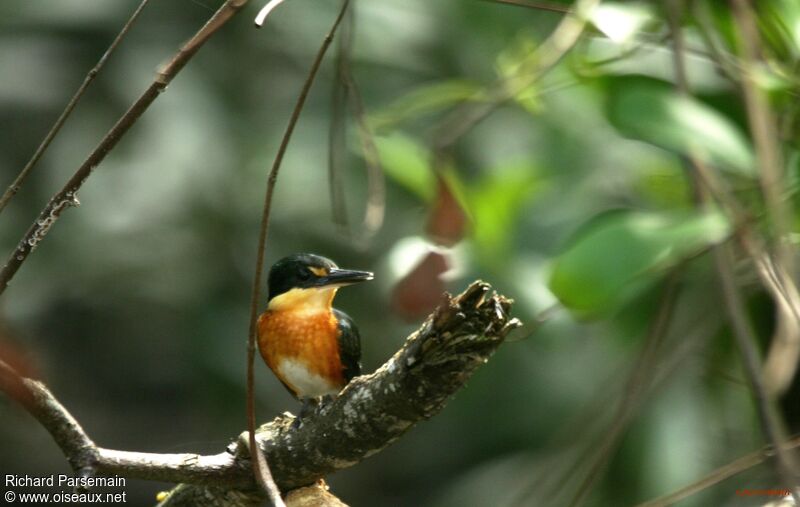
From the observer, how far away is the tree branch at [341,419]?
1.92 m

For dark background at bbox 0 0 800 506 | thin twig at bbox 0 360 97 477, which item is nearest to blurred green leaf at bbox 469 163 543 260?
thin twig at bbox 0 360 97 477

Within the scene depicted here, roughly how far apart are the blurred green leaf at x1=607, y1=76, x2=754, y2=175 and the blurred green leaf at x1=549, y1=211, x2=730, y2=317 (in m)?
0.14

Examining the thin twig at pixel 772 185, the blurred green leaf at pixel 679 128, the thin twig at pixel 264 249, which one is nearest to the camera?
the thin twig at pixel 264 249

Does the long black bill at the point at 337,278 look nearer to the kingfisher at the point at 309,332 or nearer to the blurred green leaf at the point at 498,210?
the kingfisher at the point at 309,332

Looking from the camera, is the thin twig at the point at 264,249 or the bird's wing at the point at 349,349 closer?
the thin twig at the point at 264,249

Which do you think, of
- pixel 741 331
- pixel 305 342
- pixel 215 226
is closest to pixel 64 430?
pixel 305 342

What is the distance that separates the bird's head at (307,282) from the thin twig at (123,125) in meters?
0.93

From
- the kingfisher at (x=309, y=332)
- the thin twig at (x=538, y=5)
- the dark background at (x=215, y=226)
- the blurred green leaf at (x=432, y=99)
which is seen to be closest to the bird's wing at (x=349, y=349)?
the kingfisher at (x=309, y=332)

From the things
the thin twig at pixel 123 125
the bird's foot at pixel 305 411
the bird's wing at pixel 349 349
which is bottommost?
the bird's foot at pixel 305 411

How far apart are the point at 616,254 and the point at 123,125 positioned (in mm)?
834

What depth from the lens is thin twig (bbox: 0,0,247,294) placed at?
1.69m

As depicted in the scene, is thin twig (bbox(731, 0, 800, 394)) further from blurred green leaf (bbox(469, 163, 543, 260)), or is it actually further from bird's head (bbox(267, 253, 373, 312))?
bird's head (bbox(267, 253, 373, 312))

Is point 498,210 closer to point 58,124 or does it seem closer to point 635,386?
point 635,386

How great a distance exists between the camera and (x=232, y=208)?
5.97 meters
